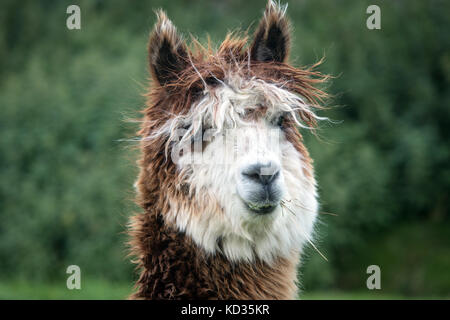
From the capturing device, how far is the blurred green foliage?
11688mm

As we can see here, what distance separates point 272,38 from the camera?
357 centimetres

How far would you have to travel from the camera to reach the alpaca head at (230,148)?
9.99 ft

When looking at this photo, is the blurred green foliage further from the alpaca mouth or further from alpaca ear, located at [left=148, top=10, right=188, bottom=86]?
the alpaca mouth

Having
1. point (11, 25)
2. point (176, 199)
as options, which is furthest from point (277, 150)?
point (11, 25)

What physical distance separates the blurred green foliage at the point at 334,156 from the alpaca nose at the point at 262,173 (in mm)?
8509

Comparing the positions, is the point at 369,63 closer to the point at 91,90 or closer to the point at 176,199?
the point at 91,90

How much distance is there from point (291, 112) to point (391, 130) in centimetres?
1051

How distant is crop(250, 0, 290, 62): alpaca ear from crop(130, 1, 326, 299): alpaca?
0.10 m
